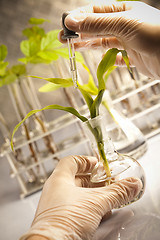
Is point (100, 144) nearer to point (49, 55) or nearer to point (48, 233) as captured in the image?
point (48, 233)

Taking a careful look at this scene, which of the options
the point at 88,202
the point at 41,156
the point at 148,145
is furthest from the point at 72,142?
the point at 88,202

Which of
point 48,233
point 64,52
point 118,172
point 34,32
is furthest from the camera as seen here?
point 34,32

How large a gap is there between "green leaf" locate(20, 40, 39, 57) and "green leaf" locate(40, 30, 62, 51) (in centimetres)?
2

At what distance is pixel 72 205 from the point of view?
46cm

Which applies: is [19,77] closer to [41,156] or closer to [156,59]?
[41,156]

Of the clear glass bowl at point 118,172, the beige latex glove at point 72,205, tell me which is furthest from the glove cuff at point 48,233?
the clear glass bowl at point 118,172

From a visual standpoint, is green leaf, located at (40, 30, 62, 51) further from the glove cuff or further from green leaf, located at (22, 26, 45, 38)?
the glove cuff

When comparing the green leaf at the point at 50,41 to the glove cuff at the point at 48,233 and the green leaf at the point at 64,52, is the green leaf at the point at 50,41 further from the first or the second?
the glove cuff at the point at 48,233

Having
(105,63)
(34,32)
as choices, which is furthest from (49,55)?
(105,63)

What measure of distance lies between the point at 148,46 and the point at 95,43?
21cm

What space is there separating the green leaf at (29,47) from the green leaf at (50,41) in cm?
2

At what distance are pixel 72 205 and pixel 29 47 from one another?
596mm

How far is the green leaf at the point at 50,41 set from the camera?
0.88m

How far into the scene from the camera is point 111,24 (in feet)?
1.65
